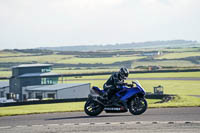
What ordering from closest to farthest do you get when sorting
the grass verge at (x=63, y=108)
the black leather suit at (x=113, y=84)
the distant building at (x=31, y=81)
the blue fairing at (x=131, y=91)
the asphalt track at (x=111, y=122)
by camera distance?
the asphalt track at (x=111, y=122) < the blue fairing at (x=131, y=91) < the black leather suit at (x=113, y=84) < the grass verge at (x=63, y=108) < the distant building at (x=31, y=81)

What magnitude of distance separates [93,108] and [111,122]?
2489 mm

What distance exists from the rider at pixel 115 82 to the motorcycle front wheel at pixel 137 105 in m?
0.84

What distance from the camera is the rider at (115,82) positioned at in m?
17.1

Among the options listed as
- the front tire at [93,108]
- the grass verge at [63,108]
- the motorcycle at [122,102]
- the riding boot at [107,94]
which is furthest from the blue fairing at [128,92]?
the grass verge at [63,108]

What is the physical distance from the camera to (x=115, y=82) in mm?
17047

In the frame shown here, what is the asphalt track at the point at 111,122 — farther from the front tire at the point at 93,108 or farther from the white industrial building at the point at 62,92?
the white industrial building at the point at 62,92

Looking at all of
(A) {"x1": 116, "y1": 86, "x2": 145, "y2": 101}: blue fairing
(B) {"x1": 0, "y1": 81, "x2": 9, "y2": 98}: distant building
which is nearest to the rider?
(A) {"x1": 116, "y1": 86, "x2": 145, "y2": 101}: blue fairing

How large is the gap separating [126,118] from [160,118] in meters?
1.30

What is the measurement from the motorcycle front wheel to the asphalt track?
0.26 meters

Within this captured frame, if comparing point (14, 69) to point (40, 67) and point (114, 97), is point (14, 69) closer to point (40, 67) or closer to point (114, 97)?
point (40, 67)

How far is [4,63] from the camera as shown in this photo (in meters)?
186

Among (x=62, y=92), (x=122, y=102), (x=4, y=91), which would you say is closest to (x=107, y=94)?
(x=122, y=102)

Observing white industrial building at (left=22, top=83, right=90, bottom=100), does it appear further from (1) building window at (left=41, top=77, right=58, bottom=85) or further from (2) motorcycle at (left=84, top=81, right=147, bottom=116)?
(2) motorcycle at (left=84, top=81, right=147, bottom=116)

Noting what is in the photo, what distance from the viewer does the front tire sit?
17.6 m
